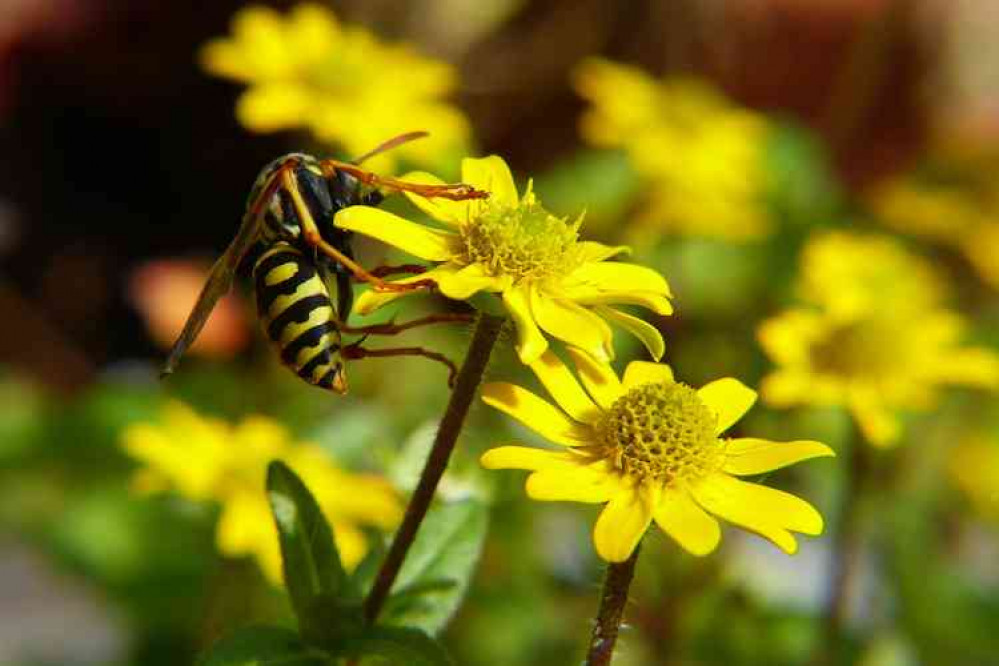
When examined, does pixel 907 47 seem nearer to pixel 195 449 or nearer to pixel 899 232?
pixel 899 232

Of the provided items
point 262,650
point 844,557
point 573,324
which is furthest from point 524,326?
point 844,557

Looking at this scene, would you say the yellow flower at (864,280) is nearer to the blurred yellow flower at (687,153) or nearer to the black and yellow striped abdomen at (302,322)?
the blurred yellow flower at (687,153)

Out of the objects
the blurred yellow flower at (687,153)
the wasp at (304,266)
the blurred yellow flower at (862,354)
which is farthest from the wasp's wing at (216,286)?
the blurred yellow flower at (687,153)

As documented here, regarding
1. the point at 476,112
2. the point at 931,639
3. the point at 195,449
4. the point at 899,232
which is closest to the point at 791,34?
the point at 476,112

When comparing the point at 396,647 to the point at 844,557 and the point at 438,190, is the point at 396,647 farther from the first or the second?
the point at 844,557

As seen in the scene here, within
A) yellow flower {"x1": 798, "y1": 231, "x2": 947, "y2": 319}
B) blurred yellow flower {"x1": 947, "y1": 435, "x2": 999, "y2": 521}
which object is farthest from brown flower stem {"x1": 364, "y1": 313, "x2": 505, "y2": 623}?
blurred yellow flower {"x1": 947, "y1": 435, "x2": 999, "y2": 521}
